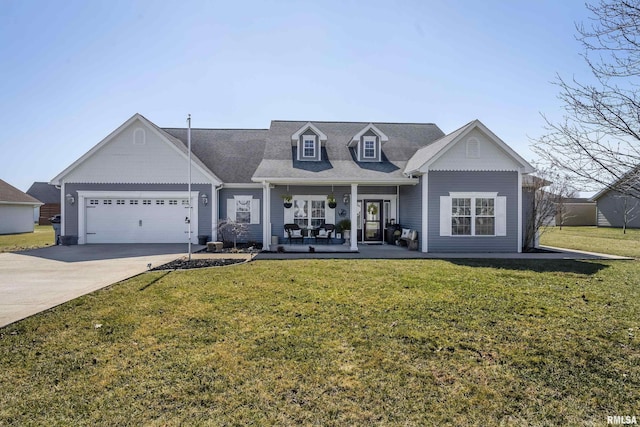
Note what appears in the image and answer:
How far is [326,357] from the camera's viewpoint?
424 cm

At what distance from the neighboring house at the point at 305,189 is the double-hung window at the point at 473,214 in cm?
4

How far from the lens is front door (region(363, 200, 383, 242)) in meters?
17.2

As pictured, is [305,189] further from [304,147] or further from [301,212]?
[304,147]

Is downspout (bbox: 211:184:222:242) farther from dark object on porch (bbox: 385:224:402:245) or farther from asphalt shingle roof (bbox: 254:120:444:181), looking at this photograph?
dark object on porch (bbox: 385:224:402:245)

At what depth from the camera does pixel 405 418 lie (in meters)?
3.05

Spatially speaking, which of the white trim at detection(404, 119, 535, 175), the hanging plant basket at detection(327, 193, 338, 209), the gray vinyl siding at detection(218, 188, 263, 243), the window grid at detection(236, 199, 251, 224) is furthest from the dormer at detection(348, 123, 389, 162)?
the window grid at detection(236, 199, 251, 224)

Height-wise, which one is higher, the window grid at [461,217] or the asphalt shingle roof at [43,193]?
the asphalt shingle roof at [43,193]

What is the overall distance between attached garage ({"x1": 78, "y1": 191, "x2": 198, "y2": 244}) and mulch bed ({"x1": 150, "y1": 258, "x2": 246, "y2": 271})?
A: 19.3 feet

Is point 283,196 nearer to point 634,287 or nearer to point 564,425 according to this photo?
point 634,287

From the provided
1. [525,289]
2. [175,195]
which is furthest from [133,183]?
[525,289]

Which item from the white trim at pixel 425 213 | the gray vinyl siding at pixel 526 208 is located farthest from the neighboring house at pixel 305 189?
the gray vinyl siding at pixel 526 208

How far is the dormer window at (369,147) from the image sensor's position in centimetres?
1700

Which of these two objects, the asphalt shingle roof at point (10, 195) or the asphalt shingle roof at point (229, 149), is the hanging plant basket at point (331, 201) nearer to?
the asphalt shingle roof at point (229, 149)

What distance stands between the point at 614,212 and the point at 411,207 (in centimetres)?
3022
